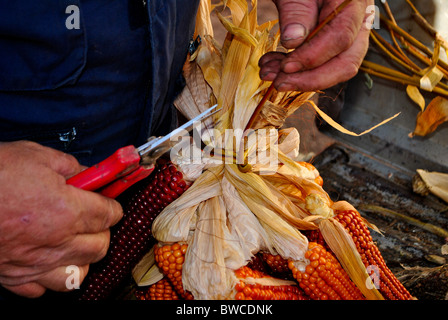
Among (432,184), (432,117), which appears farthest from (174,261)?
(432,117)

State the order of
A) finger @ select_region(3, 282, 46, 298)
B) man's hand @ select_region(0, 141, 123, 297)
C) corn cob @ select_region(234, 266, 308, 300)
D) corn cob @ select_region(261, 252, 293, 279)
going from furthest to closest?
corn cob @ select_region(261, 252, 293, 279) → corn cob @ select_region(234, 266, 308, 300) → finger @ select_region(3, 282, 46, 298) → man's hand @ select_region(0, 141, 123, 297)

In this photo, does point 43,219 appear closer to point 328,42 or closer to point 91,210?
point 91,210

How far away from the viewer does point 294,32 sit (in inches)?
26.7

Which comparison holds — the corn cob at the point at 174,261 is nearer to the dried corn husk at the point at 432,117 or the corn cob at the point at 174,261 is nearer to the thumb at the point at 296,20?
the thumb at the point at 296,20

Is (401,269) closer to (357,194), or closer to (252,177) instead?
(357,194)

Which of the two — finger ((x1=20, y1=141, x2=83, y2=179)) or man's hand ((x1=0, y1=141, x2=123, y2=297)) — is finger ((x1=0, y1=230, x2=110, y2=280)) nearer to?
man's hand ((x1=0, y1=141, x2=123, y2=297))

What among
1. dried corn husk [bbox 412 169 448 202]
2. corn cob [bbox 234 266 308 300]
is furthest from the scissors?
dried corn husk [bbox 412 169 448 202]

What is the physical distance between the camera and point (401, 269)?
126cm

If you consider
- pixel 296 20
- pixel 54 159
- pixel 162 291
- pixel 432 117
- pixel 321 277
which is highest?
pixel 296 20

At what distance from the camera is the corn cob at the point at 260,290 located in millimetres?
819

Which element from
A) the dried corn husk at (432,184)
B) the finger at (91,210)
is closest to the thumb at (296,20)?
the finger at (91,210)

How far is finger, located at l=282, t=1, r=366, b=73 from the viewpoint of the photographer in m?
0.67

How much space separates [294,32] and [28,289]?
2.39 ft

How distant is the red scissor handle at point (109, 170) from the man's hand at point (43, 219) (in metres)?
0.02
